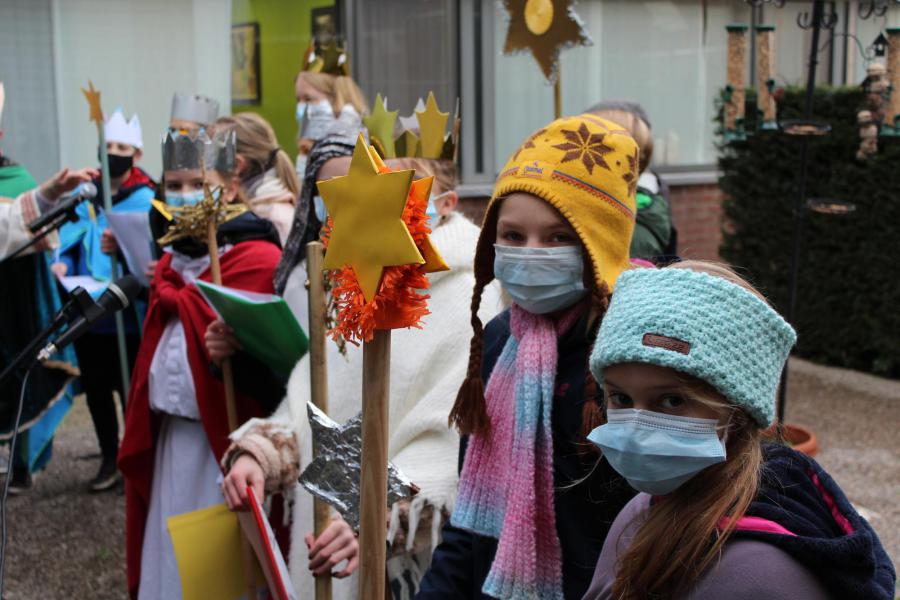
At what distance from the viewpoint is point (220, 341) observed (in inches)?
121

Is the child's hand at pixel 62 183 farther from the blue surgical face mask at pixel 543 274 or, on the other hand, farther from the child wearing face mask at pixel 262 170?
the blue surgical face mask at pixel 543 274

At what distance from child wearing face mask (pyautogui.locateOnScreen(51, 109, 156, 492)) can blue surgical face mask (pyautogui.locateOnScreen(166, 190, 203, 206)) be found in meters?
2.46

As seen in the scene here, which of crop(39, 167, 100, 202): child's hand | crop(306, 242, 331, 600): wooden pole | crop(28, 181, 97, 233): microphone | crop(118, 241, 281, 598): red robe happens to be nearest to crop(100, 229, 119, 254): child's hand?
crop(39, 167, 100, 202): child's hand

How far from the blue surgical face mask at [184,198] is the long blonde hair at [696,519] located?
2159 millimetres

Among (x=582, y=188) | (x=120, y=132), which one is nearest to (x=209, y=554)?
(x=582, y=188)

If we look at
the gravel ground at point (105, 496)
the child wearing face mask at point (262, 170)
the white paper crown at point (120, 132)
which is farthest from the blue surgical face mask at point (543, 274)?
the white paper crown at point (120, 132)

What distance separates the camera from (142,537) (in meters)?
3.55

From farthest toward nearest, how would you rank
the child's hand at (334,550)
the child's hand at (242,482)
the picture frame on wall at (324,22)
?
the picture frame on wall at (324,22) < the child's hand at (242,482) < the child's hand at (334,550)

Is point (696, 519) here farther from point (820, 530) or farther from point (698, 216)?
point (698, 216)

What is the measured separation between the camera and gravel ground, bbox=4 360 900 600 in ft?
16.4

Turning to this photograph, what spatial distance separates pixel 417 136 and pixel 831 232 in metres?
6.28

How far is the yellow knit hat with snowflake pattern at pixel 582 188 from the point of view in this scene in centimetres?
207

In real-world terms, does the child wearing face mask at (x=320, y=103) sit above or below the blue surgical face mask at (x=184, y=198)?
above

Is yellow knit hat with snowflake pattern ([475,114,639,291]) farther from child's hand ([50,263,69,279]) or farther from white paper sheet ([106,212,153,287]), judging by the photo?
child's hand ([50,263,69,279])
